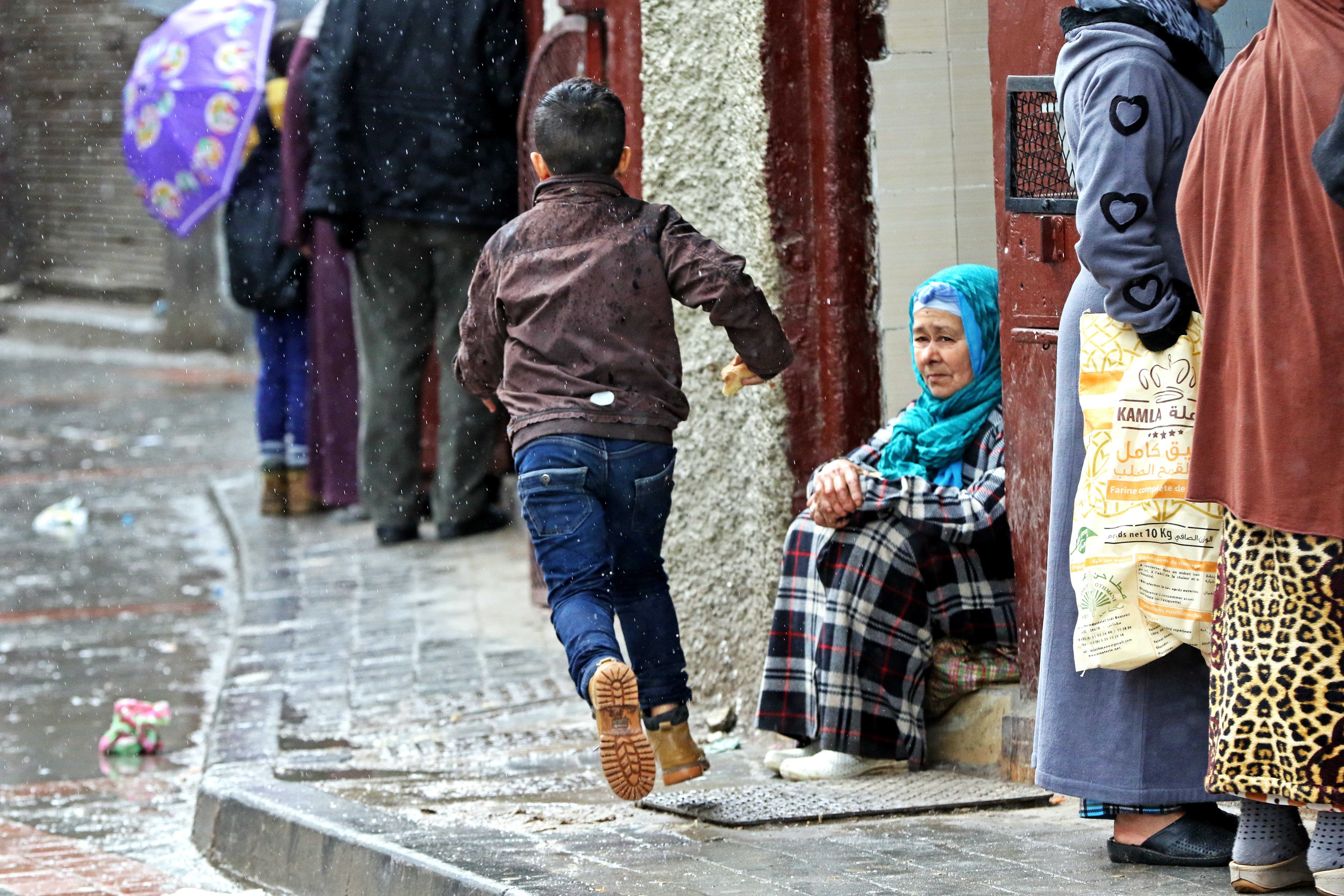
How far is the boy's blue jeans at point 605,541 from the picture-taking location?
4621mm

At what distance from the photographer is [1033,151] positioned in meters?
4.46

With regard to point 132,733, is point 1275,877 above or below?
above

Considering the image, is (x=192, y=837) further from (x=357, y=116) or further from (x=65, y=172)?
(x=65, y=172)

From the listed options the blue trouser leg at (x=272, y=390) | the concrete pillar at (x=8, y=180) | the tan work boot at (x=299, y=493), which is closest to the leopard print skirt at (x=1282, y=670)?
the tan work boot at (x=299, y=493)

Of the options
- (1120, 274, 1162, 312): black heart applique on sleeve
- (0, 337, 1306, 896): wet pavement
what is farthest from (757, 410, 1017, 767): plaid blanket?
(1120, 274, 1162, 312): black heart applique on sleeve

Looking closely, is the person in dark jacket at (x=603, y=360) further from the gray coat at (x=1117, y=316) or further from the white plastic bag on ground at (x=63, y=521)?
the white plastic bag on ground at (x=63, y=521)

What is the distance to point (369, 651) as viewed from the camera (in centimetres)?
747

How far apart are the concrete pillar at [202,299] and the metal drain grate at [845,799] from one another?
1538 centimetres

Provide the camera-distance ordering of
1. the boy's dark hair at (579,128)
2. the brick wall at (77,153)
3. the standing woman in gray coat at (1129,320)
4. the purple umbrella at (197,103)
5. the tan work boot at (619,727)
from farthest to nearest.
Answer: the brick wall at (77,153) → the purple umbrella at (197,103) → the boy's dark hair at (579,128) → the tan work boot at (619,727) → the standing woman in gray coat at (1129,320)

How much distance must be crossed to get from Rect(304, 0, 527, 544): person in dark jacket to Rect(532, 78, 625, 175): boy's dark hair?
13.2 feet

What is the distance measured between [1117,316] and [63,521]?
28.3 feet

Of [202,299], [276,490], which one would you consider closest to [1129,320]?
[276,490]

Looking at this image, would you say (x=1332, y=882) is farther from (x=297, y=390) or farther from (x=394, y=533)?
(x=297, y=390)

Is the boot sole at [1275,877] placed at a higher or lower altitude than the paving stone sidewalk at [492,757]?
higher
